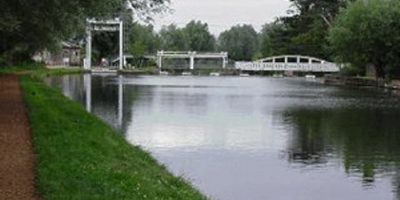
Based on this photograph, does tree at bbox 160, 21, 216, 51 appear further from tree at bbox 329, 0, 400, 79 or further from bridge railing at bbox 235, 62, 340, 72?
tree at bbox 329, 0, 400, 79

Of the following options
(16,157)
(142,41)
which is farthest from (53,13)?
(142,41)

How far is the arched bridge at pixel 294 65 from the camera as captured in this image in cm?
11625

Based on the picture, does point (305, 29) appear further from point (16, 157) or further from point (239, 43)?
point (16, 157)

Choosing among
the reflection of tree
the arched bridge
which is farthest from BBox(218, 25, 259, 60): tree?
the reflection of tree

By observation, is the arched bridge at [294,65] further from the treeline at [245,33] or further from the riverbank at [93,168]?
the riverbank at [93,168]

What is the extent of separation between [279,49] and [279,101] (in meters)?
85.1

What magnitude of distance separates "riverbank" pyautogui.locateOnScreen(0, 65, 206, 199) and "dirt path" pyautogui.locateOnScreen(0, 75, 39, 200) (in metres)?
0.19

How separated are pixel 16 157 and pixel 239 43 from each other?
167m

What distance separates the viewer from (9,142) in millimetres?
16453

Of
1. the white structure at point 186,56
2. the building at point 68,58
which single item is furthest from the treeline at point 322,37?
the building at point 68,58

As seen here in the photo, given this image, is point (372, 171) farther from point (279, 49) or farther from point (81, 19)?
point (279, 49)

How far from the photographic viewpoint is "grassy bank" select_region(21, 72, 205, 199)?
1132 centimetres

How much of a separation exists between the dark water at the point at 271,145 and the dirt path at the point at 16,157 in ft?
11.7

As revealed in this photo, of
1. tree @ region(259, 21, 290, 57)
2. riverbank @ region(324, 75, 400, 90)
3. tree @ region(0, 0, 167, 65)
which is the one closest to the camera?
tree @ region(0, 0, 167, 65)
